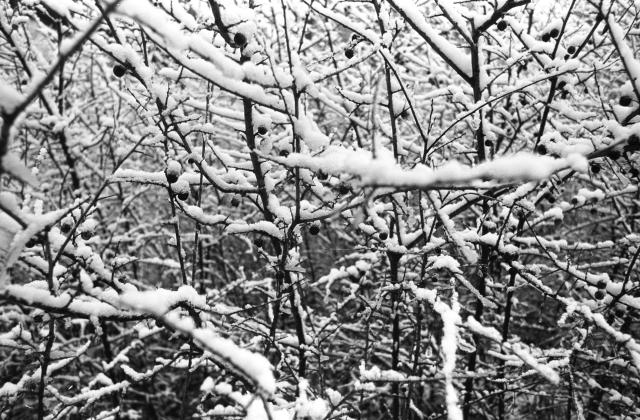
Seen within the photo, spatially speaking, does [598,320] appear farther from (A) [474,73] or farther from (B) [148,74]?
(B) [148,74]

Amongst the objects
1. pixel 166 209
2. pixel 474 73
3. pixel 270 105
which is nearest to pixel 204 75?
pixel 270 105

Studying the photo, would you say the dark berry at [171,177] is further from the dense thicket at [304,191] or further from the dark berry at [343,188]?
the dark berry at [343,188]

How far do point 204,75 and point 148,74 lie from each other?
57 cm

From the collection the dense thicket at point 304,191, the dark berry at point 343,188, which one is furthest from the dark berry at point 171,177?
the dark berry at point 343,188

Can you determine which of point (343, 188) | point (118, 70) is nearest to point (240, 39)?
point (118, 70)

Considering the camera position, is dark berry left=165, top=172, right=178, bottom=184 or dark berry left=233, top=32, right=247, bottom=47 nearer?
dark berry left=233, top=32, right=247, bottom=47

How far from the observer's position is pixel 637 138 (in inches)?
62.8

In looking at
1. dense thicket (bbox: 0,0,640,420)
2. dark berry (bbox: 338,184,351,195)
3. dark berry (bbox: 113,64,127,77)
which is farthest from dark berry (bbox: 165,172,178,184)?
dark berry (bbox: 338,184,351,195)

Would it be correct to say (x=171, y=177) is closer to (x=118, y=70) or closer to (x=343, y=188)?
(x=118, y=70)

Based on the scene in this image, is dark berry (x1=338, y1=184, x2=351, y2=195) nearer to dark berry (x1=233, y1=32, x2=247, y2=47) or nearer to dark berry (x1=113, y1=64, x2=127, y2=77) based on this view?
dark berry (x1=233, y1=32, x2=247, y2=47)

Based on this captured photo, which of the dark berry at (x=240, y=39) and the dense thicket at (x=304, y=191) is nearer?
the dense thicket at (x=304, y=191)

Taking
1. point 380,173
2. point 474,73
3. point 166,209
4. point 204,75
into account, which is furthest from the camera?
point 166,209

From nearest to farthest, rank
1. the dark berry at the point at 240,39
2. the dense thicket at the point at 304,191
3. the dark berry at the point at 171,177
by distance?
the dense thicket at the point at 304,191, the dark berry at the point at 240,39, the dark berry at the point at 171,177

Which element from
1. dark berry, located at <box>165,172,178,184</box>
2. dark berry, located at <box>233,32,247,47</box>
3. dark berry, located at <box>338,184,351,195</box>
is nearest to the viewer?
dark berry, located at <box>338,184,351,195</box>
